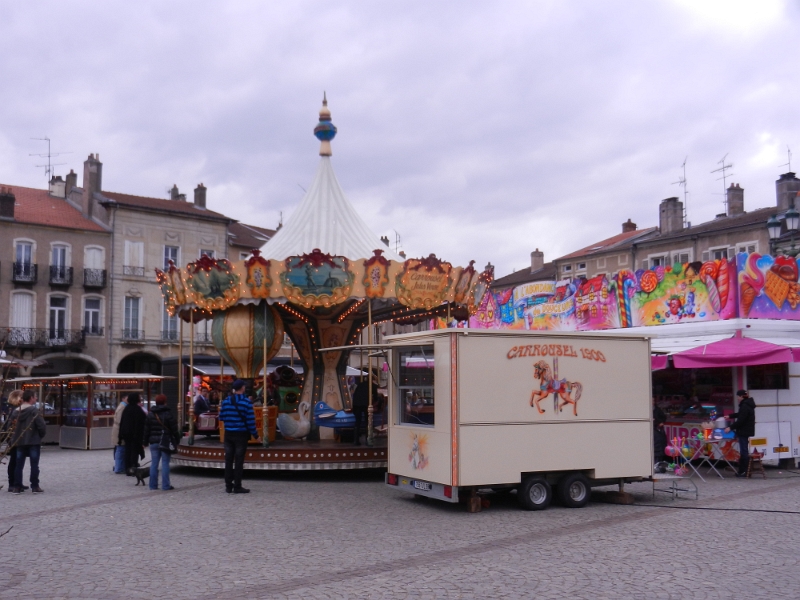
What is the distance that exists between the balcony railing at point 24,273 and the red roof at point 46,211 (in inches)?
75.9

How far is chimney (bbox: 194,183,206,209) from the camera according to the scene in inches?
1815

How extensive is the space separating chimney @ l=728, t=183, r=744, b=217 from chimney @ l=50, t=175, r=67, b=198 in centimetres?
3209

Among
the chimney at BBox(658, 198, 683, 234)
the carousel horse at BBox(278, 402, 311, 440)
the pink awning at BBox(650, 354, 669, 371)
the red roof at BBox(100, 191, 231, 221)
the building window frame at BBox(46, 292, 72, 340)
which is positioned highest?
the red roof at BBox(100, 191, 231, 221)

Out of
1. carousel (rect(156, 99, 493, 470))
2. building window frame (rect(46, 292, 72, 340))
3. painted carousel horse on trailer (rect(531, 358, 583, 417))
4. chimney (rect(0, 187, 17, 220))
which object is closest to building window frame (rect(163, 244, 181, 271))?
building window frame (rect(46, 292, 72, 340))

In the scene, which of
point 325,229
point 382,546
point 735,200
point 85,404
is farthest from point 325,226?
point 735,200

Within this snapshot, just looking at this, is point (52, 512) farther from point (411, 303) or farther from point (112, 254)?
point (112, 254)

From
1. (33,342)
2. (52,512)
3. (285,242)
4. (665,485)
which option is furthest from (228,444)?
(33,342)

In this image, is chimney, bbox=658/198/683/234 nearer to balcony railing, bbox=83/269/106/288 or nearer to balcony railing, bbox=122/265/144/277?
balcony railing, bbox=122/265/144/277

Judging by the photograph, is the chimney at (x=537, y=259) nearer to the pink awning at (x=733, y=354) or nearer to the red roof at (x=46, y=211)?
the red roof at (x=46, y=211)

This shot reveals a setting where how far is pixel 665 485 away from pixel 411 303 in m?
5.25

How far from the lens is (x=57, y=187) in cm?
4294

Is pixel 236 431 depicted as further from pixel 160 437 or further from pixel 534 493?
pixel 534 493

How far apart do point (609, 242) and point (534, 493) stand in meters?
35.9

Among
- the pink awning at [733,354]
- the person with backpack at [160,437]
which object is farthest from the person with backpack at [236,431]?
the pink awning at [733,354]
